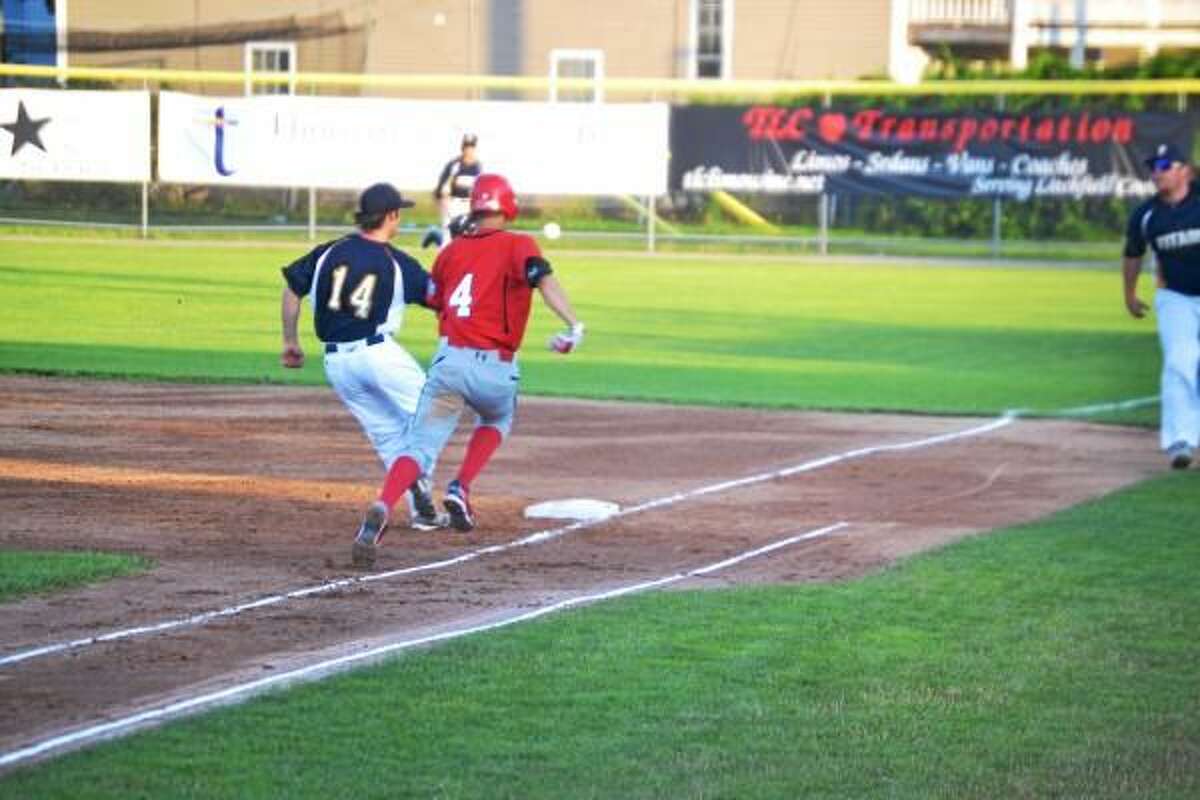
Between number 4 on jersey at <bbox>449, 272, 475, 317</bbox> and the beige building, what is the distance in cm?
2418

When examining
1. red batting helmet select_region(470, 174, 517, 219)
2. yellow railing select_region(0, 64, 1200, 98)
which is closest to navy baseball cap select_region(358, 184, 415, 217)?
red batting helmet select_region(470, 174, 517, 219)

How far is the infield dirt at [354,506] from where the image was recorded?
26.3 feet

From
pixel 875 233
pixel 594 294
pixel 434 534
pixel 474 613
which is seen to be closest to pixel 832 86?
pixel 875 233

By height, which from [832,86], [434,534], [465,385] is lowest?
[434,534]

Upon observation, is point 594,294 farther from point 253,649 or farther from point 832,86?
point 253,649

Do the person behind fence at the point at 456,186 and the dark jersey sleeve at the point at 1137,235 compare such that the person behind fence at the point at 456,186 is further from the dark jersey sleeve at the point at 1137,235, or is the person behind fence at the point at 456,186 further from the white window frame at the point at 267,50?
the dark jersey sleeve at the point at 1137,235

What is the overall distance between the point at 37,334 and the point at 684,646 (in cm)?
1404

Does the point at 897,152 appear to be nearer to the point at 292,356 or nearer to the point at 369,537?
the point at 292,356

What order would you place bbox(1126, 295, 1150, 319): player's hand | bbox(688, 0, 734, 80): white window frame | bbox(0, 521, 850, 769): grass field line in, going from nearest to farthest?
bbox(0, 521, 850, 769): grass field line → bbox(1126, 295, 1150, 319): player's hand → bbox(688, 0, 734, 80): white window frame

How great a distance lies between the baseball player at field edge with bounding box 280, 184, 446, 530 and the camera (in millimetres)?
10703

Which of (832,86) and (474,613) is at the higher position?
(832,86)

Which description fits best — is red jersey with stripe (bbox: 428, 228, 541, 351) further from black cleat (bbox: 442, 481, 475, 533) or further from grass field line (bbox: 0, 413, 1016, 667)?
grass field line (bbox: 0, 413, 1016, 667)

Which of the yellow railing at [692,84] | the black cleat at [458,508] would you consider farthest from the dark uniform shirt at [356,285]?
the yellow railing at [692,84]

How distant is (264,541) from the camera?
34.2 feet
